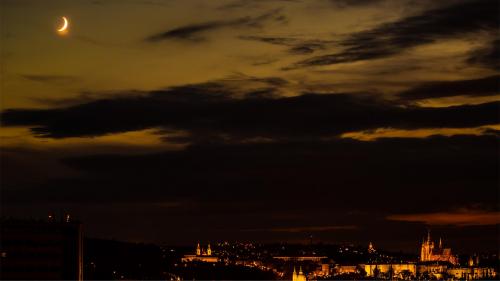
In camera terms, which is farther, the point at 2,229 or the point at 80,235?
the point at 80,235

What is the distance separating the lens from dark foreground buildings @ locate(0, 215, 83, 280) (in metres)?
112

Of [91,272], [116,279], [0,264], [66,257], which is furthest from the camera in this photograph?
[116,279]

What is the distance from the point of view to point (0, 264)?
109938 mm

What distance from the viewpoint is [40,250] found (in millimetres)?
115000

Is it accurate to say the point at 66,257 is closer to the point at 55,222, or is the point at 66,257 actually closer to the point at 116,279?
the point at 55,222

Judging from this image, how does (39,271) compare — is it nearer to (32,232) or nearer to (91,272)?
(32,232)

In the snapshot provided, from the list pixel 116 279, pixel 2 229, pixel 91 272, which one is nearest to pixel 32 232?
pixel 2 229

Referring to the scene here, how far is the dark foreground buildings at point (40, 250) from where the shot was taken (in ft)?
368

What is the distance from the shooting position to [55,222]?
12038cm

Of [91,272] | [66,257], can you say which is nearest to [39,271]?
[66,257]

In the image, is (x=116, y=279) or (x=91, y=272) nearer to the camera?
(x=91, y=272)

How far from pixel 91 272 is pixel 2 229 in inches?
2763

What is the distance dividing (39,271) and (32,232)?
464cm

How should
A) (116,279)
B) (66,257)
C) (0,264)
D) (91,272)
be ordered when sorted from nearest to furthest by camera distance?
(0,264)
(66,257)
(91,272)
(116,279)
